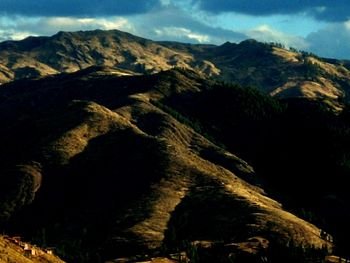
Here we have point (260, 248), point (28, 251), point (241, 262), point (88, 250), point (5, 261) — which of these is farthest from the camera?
point (88, 250)

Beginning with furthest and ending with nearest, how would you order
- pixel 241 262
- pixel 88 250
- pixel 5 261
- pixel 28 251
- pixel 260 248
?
1. pixel 88 250
2. pixel 260 248
3. pixel 241 262
4. pixel 28 251
5. pixel 5 261

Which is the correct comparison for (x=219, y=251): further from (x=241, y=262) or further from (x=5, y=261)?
(x=5, y=261)

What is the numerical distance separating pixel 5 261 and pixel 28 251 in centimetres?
1148

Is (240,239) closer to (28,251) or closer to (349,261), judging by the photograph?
(349,261)

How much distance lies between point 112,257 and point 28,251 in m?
93.3

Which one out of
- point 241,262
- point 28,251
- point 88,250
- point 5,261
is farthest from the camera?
point 88,250

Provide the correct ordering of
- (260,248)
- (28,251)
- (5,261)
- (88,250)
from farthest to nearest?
(88,250), (260,248), (28,251), (5,261)

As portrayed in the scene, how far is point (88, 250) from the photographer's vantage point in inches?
7776

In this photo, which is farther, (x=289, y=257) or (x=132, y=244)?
(x=132, y=244)

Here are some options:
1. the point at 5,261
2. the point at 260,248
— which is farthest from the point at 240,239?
the point at 5,261

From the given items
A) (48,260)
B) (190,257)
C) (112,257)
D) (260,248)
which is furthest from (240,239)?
(48,260)

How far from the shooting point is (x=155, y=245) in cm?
19600

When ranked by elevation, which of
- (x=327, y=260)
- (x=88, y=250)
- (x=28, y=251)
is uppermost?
(x=28, y=251)

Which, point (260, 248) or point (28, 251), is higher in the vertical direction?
point (28, 251)
